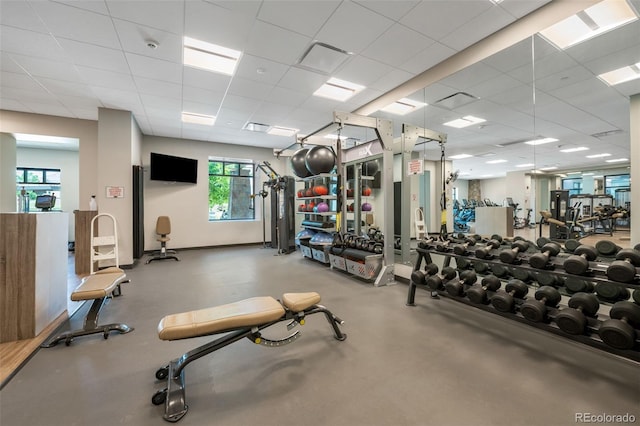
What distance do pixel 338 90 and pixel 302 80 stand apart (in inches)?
28.5

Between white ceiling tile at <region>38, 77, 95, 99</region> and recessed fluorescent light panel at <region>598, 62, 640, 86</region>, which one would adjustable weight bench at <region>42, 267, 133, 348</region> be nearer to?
white ceiling tile at <region>38, 77, 95, 99</region>

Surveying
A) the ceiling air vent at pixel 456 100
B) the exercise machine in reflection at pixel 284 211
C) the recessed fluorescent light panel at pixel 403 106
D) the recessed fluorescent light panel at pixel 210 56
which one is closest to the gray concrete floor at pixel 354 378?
the recessed fluorescent light panel at pixel 210 56

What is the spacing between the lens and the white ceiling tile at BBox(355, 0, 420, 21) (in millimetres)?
2455

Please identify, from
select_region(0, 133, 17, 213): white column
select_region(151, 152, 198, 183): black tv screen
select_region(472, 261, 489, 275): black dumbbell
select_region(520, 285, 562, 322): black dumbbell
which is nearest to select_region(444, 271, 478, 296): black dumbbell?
select_region(472, 261, 489, 275): black dumbbell

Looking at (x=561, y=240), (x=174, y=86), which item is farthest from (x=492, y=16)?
(x=174, y=86)

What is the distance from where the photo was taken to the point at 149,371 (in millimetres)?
1842

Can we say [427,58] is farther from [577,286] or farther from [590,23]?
[577,286]

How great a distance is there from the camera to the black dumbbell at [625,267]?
5.45 ft

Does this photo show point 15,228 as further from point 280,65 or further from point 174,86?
point 280,65

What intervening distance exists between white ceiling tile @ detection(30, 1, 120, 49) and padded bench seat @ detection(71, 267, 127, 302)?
2585 mm

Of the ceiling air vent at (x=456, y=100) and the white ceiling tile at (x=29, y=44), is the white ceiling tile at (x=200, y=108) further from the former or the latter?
the ceiling air vent at (x=456, y=100)

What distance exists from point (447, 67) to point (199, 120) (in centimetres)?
487

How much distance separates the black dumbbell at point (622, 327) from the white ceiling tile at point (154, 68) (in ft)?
16.1

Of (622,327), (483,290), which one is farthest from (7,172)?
(622,327)
